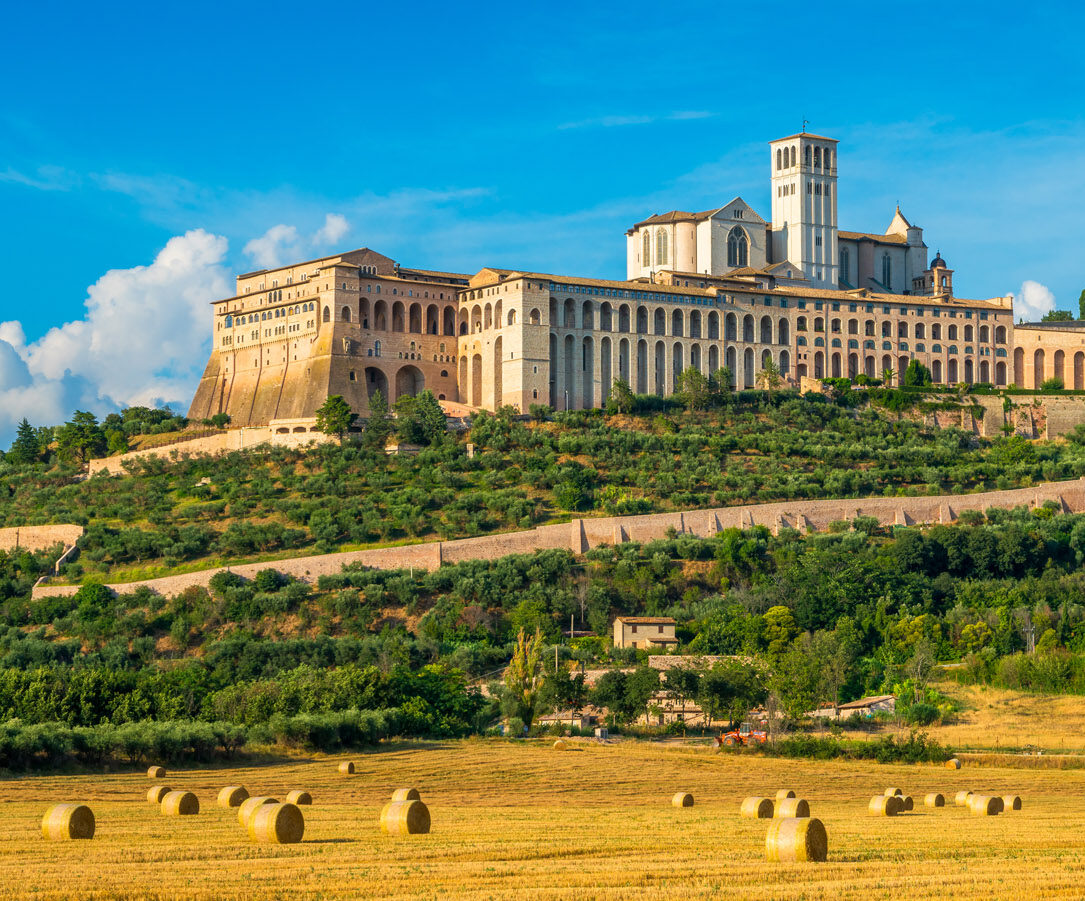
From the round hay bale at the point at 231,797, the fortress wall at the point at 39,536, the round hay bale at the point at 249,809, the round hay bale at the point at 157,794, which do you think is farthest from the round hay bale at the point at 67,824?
the fortress wall at the point at 39,536

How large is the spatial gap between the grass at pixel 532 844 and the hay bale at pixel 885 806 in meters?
0.43

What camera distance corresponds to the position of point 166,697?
116 feet

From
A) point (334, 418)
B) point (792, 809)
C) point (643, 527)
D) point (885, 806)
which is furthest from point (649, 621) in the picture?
point (792, 809)

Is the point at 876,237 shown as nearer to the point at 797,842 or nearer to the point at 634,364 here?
the point at 634,364

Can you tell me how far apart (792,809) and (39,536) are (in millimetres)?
46795

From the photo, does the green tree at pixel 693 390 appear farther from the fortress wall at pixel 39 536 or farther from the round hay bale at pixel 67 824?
the round hay bale at pixel 67 824

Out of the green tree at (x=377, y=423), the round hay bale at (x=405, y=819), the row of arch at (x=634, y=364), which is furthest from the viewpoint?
the row of arch at (x=634, y=364)

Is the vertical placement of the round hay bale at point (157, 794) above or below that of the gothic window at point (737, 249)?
below

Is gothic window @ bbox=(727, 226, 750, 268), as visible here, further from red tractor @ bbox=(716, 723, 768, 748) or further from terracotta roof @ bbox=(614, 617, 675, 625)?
red tractor @ bbox=(716, 723, 768, 748)

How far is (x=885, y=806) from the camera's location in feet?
76.4

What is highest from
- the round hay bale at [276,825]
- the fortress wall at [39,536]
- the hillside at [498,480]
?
the hillside at [498,480]

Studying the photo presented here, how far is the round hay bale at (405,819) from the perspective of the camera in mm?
18969

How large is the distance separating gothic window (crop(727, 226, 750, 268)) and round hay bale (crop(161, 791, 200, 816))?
71099 millimetres

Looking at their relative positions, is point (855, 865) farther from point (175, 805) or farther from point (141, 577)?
point (141, 577)
